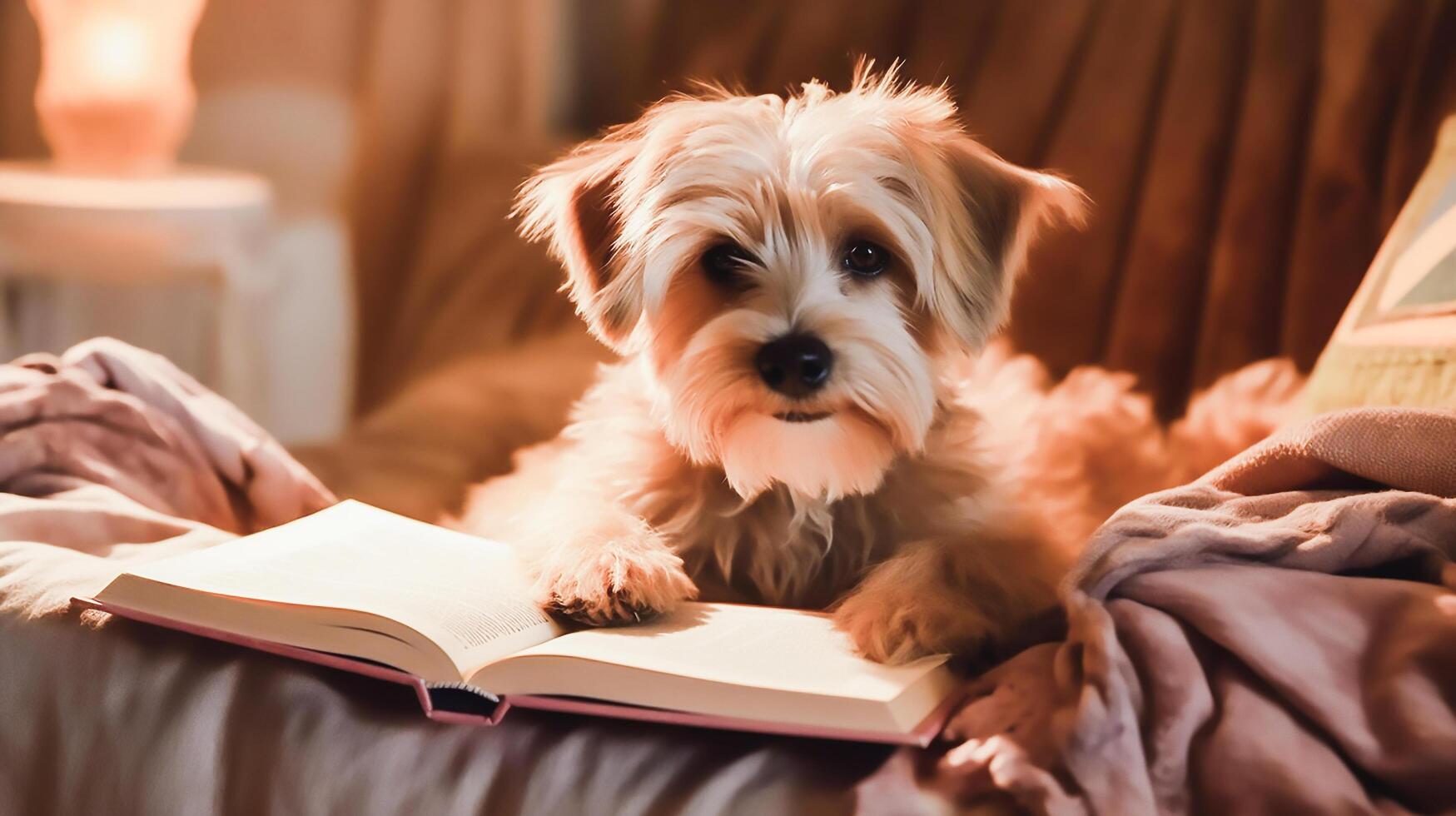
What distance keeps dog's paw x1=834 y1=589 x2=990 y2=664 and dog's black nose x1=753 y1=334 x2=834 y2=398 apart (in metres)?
0.24

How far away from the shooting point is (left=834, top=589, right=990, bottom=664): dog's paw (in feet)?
4.07

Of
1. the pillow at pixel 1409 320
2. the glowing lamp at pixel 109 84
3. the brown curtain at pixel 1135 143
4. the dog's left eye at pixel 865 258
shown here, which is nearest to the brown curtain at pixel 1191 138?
the brown curtain at pixel 1135 143

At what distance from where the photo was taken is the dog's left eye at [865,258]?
1560 mm

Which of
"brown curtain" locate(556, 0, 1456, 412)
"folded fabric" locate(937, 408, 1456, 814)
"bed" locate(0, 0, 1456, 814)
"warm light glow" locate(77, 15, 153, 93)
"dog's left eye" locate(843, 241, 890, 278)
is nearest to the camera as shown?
"folded fabric" locate(937, 408, 1456, 814)

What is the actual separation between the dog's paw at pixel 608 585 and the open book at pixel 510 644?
21 millimetres

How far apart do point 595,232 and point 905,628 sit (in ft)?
2.34

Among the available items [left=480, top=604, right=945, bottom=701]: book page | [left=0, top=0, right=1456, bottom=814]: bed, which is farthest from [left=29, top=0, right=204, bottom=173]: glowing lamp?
[left=480, top=604, right=945, bottom=701]: book page

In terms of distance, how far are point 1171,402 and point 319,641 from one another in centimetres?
168

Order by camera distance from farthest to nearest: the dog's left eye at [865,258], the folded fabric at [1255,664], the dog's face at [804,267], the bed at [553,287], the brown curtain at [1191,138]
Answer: the brown curtain at [1191,138], the dog's left eye at [865,258], the dog's face at [804,267], the bed at [553,287], the folded fabric at [1255,664]

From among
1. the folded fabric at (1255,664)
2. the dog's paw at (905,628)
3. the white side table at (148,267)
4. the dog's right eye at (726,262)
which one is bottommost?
the white side table at (148,267)

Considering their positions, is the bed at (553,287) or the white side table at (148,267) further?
the white side table at (148,267)

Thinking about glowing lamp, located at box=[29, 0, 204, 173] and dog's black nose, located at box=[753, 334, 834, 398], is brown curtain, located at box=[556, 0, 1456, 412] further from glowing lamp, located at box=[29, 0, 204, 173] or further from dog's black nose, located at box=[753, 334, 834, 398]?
glowing lamp, located at box=[29, 0, 204, 173]

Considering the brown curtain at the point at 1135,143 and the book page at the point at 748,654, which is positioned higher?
the brown curtain at the point at 1135,143

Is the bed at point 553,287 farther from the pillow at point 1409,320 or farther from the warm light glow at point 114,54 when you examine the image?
the warm light glow at point 114,54
